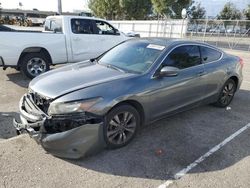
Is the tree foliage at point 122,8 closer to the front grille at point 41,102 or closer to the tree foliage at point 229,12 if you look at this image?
the tree foliage at point 229,12

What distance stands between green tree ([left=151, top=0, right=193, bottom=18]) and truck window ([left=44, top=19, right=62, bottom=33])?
23.0 meters

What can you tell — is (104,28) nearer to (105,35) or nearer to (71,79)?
(105,35)

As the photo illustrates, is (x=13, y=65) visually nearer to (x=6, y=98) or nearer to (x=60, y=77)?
(x=6, y=98)

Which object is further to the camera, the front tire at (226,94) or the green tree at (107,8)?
the green tree at (107,8)

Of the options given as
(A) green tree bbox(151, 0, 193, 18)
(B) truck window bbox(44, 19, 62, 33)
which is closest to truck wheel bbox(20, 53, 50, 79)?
(B) truck window bbox(44, 19, 62, 33)

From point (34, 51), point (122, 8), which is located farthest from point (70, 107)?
point (122, 8)

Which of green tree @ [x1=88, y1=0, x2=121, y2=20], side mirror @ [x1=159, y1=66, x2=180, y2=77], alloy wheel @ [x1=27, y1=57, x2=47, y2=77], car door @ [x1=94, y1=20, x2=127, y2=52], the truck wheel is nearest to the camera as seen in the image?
side mirror @ [x1=159, y1=66, x2=180, y2=77]

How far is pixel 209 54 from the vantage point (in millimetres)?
5363

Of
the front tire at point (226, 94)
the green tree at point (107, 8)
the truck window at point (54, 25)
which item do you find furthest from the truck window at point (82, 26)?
the green tree at point (107, 8)

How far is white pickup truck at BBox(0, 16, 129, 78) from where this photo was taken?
725 cm

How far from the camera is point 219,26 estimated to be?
22.1 metres

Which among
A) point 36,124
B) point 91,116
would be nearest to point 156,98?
point 91,116

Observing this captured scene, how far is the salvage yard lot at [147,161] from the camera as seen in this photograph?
322 centimetres

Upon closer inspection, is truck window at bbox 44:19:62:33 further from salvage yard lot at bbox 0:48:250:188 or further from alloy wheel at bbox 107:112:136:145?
alloy wheel at bbox 107:112:136:145
